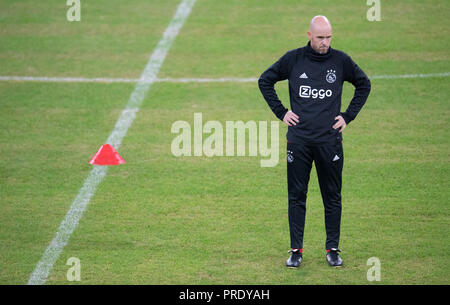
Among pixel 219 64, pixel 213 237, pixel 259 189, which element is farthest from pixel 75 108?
pixel 213 237

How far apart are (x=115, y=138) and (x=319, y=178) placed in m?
3.86

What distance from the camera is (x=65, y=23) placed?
45.1ft

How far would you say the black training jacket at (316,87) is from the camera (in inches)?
233

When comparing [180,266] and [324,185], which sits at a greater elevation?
[324,185]

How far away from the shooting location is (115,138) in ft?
30.3

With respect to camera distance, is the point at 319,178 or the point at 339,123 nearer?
the point at 339,123

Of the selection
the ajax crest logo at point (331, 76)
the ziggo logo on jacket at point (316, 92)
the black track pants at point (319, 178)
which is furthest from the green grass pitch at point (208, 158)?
the ajax crest logo at point (331, 76)

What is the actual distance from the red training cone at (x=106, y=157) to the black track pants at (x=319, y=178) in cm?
295

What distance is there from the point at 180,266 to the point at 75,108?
15.2 ft

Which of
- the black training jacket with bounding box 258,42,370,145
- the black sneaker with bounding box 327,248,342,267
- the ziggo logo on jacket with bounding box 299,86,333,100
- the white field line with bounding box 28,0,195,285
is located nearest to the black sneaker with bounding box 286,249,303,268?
the black sneaker with bounding box 327,248,342,267

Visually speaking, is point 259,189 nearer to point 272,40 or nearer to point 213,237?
point 213,237

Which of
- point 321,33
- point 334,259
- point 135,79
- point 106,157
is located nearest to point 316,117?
point 321,33

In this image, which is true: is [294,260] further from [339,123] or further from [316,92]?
[316,92]
